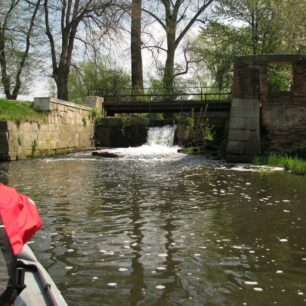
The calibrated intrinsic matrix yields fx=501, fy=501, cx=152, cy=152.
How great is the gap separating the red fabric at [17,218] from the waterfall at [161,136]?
20860 mm

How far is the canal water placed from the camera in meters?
4.21

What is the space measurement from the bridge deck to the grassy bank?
28.6 feet

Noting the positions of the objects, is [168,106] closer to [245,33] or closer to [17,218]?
[245,33]

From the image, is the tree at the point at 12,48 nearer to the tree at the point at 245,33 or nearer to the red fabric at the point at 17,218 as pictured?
the tree at the point at 245,33

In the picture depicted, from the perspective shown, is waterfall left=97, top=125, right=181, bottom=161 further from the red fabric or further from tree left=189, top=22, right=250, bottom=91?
the red fabric

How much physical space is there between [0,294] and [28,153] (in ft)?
53.6

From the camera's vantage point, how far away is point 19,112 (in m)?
18.3

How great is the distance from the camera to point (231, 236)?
607 centimetres

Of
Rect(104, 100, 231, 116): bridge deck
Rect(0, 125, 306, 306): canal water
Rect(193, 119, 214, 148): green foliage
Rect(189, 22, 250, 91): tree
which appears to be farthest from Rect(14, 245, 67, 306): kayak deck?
Rect(189, 22, 250, 91): tree

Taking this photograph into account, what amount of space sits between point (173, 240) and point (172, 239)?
0.05 metres

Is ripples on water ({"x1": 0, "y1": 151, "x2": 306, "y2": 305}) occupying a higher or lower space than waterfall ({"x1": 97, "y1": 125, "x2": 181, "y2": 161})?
lower

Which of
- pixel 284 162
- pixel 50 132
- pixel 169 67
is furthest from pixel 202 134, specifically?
pixel 169 67

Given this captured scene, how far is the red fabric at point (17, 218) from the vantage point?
2074mm

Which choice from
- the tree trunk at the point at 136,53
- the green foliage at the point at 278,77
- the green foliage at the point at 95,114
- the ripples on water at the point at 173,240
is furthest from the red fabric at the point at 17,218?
the green foliage at the point at 278,77
